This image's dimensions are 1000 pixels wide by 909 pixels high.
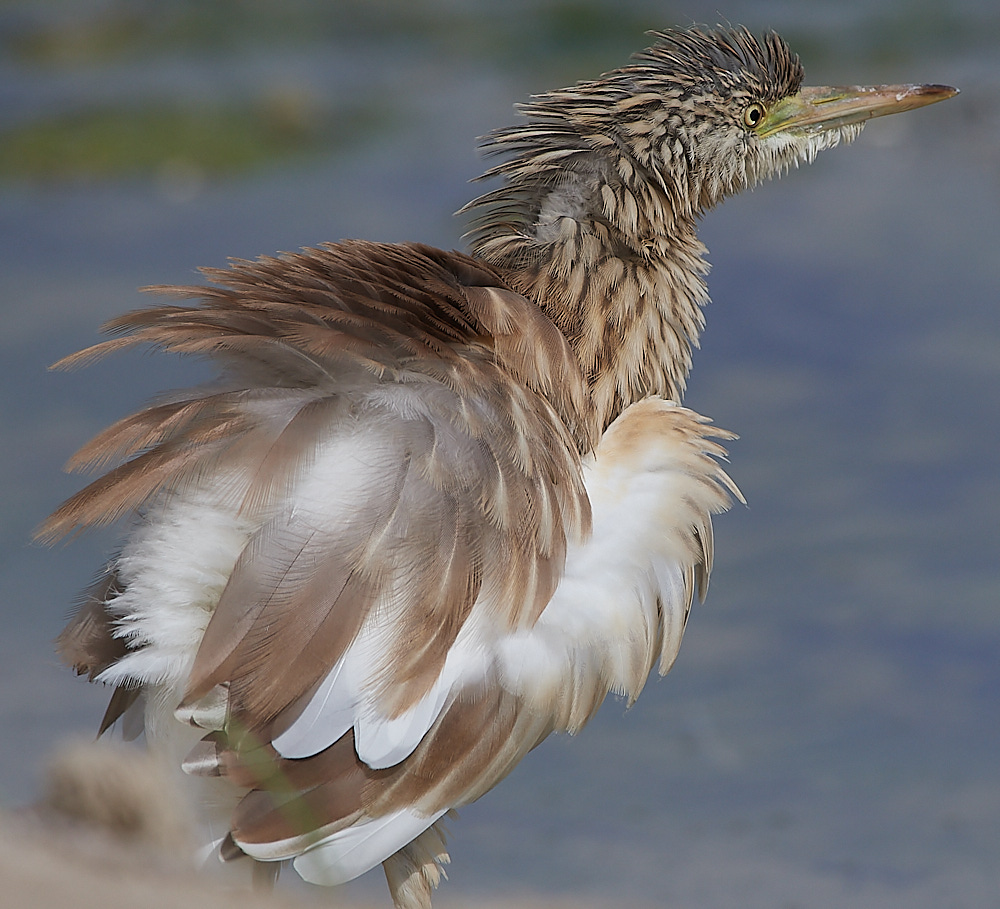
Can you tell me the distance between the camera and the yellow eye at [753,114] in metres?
2.23

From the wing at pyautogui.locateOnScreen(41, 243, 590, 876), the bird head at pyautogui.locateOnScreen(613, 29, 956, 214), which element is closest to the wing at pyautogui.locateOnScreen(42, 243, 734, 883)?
the wing at pyautogui.locateOnScreen(41, 243, 590, 876)

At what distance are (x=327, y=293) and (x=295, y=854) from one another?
2.53ft

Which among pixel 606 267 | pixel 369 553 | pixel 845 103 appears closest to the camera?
pixel 369 553

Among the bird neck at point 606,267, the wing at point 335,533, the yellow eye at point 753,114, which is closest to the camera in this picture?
the wing at point 335,533

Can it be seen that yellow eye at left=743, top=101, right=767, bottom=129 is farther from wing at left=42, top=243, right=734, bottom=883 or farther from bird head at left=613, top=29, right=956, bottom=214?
wing at left=42, top=243, right=734, bottom=883

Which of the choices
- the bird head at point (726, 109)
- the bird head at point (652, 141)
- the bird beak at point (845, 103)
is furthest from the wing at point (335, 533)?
the bird beak at point (845, 103)

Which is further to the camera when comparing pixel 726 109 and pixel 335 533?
pixel 726 109

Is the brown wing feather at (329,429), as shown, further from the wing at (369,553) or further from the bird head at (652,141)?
the bird head at (652,141)

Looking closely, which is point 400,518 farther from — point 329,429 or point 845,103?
point 845,103

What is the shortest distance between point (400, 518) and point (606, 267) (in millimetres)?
652

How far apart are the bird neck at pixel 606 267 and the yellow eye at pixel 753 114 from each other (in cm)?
20

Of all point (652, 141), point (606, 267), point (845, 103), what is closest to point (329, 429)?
point (606, 267)

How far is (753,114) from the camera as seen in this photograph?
2.25 metres

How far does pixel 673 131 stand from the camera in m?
2.16
